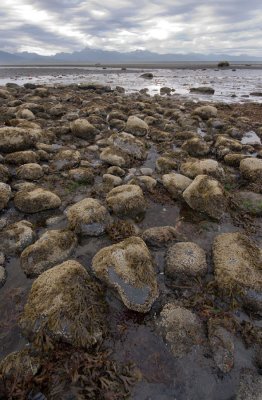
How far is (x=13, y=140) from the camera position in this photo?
12.5 metres

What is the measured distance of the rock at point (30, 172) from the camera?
10773 mm

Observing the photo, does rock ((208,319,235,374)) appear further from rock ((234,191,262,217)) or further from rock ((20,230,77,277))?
rock ((234,191,262,217))

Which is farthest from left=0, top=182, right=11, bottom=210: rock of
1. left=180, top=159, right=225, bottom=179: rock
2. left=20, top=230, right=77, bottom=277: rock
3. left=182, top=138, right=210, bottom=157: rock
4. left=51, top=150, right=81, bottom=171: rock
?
left=182, top=138, right=210, bottom=157: rock

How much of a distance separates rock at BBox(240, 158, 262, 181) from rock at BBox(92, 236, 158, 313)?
21.6 ft

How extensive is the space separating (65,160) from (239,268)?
853 cm

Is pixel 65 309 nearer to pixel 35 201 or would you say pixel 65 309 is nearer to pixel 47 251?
pixel 47 251

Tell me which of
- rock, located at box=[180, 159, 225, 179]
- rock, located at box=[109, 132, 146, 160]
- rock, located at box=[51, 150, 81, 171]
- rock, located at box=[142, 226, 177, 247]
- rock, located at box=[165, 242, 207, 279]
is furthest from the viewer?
rock, located at box=[109, 132, 146, 160]

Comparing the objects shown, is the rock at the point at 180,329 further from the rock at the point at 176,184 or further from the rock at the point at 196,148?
the rock at the point at 196,148

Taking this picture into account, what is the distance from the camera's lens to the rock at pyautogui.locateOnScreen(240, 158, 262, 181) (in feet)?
36.6

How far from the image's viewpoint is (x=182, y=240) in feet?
26.0

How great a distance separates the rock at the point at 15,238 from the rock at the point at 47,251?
36 cm

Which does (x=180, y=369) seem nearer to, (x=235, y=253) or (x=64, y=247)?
(x=235, y=253)

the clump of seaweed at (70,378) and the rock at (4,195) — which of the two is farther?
the rock at (4,195)

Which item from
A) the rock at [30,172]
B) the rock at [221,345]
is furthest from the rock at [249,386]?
the rock at [30,172]
